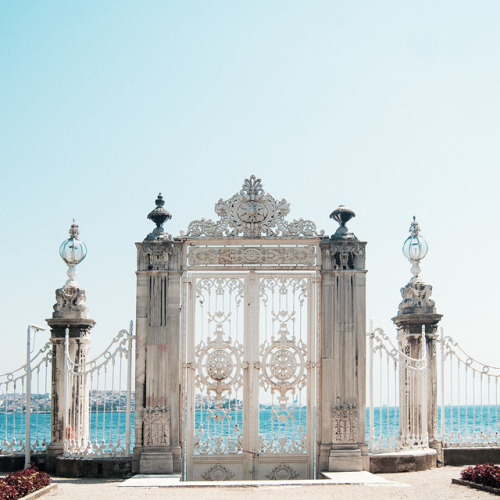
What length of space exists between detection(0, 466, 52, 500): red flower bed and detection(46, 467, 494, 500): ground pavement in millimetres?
252

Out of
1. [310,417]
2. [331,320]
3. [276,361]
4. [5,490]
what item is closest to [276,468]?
[310,417]

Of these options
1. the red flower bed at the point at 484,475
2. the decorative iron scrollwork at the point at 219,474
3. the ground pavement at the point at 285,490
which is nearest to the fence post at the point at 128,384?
the ground pavement at the point at 285,490

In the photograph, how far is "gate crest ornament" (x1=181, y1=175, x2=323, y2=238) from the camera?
41.9 feet

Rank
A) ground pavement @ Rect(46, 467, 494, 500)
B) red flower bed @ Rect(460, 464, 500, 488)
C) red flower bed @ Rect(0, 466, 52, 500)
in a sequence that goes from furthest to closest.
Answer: red flower bed @ Rect(460, 464, 500, 488)
ground pavement @ Rect(46, 467, 494, 500)
red flower bed @ Rect(0, 466, 52, 500)

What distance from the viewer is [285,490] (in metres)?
10.6

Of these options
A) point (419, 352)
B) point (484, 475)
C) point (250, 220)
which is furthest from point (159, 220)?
point (484, 475)

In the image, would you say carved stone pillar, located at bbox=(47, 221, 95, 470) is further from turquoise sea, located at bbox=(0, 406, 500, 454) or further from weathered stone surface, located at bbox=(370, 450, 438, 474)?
weathered stone surface, located at bbox=(370, 450, 438, 474)

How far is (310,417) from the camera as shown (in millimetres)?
12414

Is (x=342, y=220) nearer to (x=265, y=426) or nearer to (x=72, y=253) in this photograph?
(x=72, y=253)

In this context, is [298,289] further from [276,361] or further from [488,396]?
[488,396]

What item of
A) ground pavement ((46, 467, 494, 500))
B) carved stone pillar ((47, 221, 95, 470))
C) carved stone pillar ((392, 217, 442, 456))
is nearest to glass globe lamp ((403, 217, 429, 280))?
carved stone pillar ((392, 217, 442, 456))

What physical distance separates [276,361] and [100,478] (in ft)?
11.6

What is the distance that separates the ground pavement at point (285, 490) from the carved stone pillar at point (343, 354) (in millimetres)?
768

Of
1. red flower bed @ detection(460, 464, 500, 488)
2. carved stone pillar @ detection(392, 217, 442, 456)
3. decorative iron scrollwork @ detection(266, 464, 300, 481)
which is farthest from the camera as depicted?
carved stone pillar @ detection(392, 217, 442, 456)
